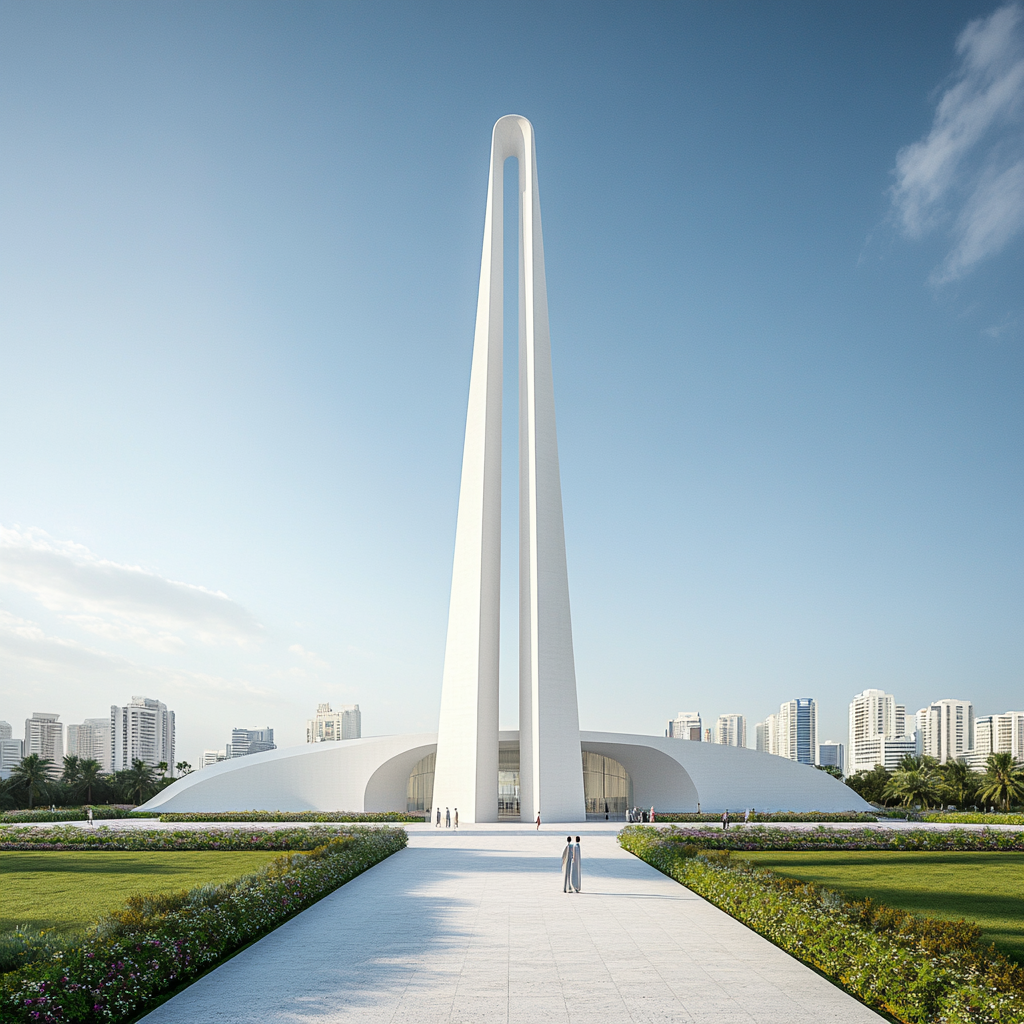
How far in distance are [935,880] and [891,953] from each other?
10005mm

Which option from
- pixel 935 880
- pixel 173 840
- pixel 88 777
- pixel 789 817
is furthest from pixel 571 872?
pixel 88 777

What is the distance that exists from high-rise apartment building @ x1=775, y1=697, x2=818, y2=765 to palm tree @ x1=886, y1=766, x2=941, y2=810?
123073 millimetres

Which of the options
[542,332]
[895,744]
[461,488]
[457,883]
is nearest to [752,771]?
[461,488]

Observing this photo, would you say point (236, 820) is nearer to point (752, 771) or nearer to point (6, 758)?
point (752, 771)

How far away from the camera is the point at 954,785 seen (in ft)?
172

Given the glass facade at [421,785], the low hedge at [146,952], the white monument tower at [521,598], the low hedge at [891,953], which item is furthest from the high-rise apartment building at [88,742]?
the low hedge at [891,953]

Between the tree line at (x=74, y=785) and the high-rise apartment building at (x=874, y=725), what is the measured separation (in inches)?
4879

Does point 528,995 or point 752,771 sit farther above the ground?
point 528,995

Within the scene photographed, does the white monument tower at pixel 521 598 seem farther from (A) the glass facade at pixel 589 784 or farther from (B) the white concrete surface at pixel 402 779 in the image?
(A) the glass facade at pixel 589 784

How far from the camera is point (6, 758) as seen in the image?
127188 mm

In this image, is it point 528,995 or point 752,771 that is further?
point 752,771

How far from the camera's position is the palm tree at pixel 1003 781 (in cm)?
4656

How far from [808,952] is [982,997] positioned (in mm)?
3313

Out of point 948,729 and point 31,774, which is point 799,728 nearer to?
point 948,729
